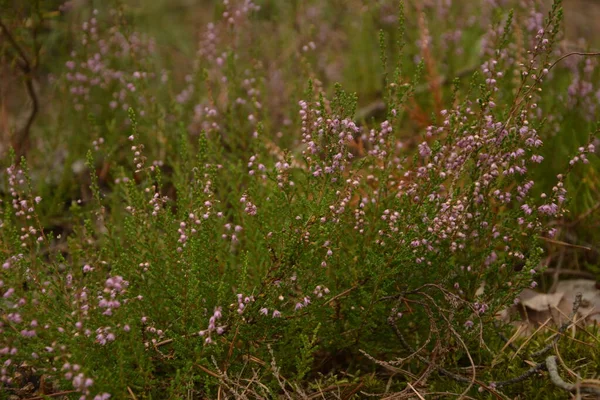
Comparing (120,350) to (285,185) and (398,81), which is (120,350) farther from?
(398,81)

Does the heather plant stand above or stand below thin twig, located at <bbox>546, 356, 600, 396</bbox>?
above

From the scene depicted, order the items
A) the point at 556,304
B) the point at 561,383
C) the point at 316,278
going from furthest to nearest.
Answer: the point at 556,304
the point at 316,278
the point at 561,383

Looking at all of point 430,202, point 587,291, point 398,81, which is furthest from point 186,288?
point 587,291

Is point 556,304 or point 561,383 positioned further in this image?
point 556,304

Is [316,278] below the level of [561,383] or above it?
above

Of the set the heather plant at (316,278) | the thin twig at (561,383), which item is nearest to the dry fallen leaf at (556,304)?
the heather plant at (316,278)

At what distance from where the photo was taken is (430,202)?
248cm

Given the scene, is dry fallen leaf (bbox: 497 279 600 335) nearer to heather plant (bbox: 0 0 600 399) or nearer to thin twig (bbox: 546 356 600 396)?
heather plant (bbox: 0 0 600 399)

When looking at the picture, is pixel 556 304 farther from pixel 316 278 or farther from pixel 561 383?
pixel 316 278

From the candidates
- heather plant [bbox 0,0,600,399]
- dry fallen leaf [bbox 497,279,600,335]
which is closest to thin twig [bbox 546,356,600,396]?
heather plant [bbox 0,0,600,399]

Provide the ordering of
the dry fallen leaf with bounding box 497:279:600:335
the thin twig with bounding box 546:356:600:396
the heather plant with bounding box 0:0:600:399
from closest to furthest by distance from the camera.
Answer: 1. the thin twig with bounding box 546:356:600:396
2. the heather plant with bounding box 0:0:600:399
3. the dry fallen leaf with bounding box 497:279:600:335

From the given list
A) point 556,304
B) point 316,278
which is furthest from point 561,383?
point 556,304

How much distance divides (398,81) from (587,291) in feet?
5.68

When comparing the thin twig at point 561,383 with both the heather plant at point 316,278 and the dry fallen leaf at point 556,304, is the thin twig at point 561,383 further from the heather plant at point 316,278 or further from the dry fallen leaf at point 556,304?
the dry fallen leaf at point 556,304
